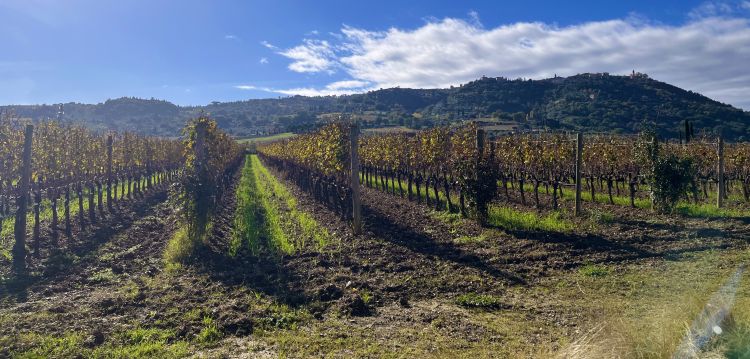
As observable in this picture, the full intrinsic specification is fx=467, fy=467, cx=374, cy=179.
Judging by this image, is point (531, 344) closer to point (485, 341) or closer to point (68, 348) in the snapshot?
point (485, 341)

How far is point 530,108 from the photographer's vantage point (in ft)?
393

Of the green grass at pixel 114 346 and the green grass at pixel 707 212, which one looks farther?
the green grass at pixel 707 212

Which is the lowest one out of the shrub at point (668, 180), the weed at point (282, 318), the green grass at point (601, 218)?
the weed at point (282, 318)

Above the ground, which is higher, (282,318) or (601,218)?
(601,218)

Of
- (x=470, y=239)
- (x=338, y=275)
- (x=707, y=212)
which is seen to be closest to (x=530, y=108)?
(x=707, y=212)

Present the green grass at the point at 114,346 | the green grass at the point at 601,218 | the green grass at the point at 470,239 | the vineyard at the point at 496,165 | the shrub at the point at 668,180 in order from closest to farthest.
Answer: the green grass at the point at 114,346, the green grass at the point at 470,239, the green grass at the point at 601,218, the shrub at the point at 668,180, the vineyard at the point at 496,165

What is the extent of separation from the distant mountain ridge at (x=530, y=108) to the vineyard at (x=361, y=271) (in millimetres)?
20381

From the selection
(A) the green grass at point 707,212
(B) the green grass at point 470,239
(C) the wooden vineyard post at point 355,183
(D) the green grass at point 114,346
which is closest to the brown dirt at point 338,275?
(B) the green grass at point 470,239

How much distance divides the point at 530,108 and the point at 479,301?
394 feet

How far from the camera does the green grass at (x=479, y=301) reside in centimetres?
768

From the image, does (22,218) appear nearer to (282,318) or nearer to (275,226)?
(275,226)

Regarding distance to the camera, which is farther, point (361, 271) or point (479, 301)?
point (361, 271)

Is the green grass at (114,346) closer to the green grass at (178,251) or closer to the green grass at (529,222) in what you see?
the green grass at (178,251)

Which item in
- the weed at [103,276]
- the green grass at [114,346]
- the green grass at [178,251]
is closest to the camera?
the green grass at [114,346]
